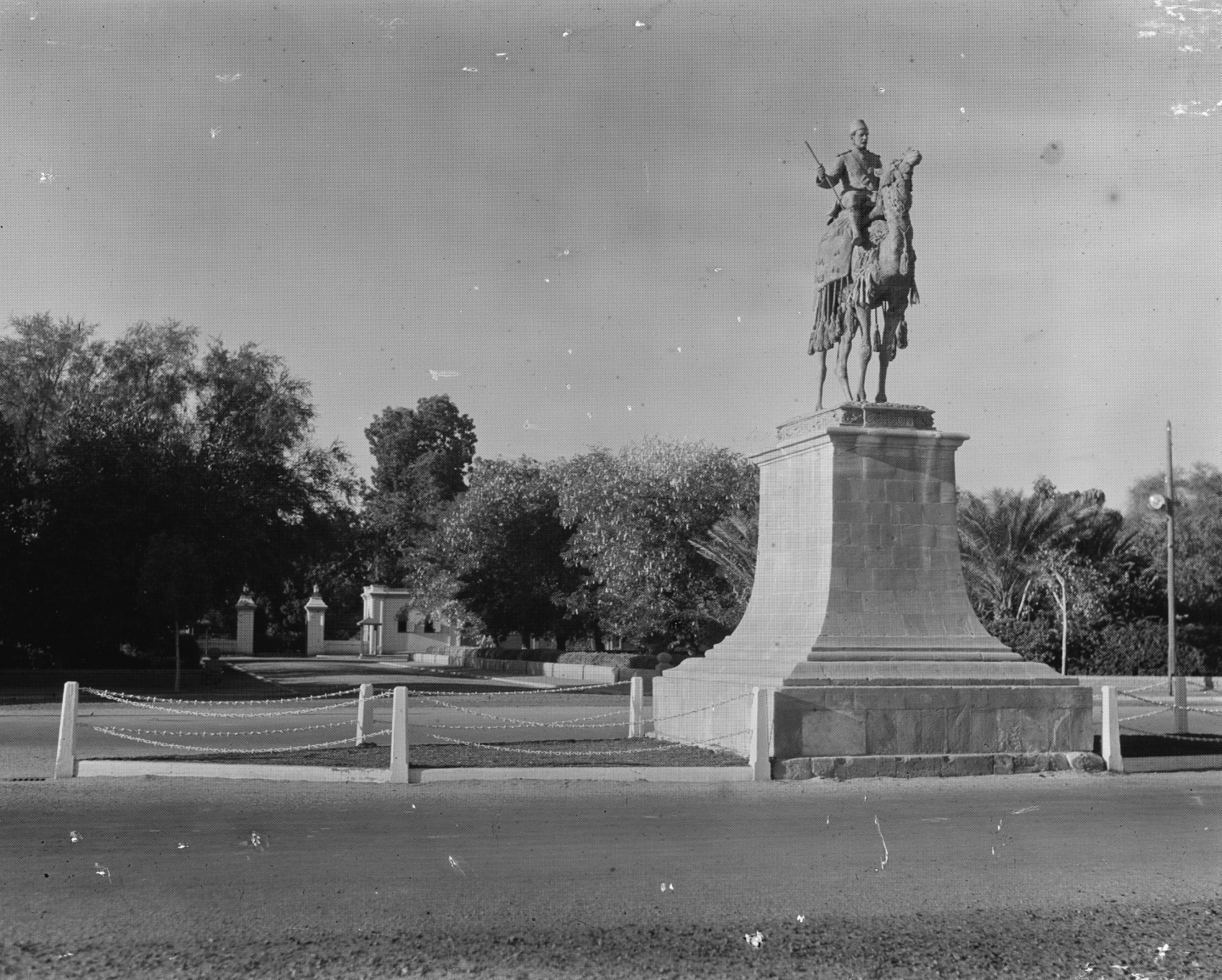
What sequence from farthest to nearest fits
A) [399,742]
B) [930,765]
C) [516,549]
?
1. [516,549]
2. [930,765]
3. [399,742]

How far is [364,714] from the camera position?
14781 millimetres

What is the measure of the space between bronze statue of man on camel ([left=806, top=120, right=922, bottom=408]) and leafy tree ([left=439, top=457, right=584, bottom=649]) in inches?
1176

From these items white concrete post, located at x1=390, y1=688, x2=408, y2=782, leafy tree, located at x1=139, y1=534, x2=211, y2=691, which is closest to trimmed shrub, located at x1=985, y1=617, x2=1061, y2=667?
leafy tree, located at x1=139, y1=534, x2=211, y2=691

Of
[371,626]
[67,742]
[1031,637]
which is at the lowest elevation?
[371,626]

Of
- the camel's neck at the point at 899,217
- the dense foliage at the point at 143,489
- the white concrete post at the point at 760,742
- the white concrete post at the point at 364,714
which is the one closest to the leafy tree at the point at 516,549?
the dense foliage at the point at 143,489

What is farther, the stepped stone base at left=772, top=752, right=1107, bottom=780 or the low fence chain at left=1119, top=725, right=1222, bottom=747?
the low fence chain at left=1119, top=725, right=1222, bottom=747

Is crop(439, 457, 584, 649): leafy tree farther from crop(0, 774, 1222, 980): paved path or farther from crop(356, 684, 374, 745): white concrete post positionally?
crop(0, 774, 1222, 980): paved path

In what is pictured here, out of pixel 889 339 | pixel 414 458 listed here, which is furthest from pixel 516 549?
pixel 414 458

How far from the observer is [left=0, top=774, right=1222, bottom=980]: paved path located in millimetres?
5805

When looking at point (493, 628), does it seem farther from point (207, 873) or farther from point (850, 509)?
point (207, 873)

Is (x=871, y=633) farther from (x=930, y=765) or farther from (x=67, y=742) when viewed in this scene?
(x=67, y=742)

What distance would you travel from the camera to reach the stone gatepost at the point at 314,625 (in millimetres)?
70812

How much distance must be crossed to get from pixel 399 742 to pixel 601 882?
15.6ft

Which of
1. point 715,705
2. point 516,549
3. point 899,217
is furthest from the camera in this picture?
point 516,549
